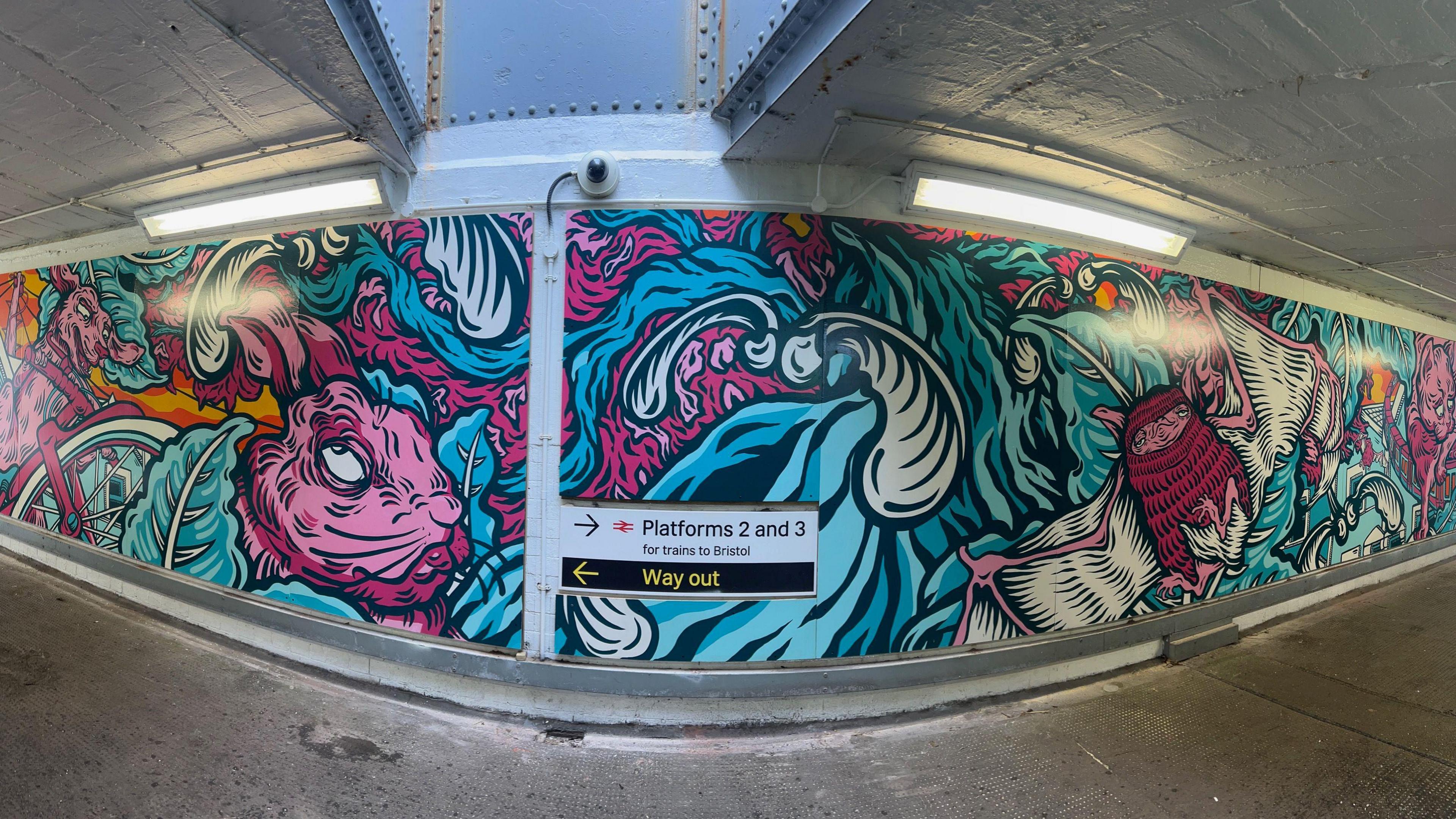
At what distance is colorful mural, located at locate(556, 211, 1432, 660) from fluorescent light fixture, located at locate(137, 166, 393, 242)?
53.5 inches

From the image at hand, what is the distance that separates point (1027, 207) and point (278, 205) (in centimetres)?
503

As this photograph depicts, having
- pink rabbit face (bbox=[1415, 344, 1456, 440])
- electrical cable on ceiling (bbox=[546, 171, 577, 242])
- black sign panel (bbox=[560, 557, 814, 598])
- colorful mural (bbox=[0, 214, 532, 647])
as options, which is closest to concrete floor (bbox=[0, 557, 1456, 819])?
colorful mural (bbox=[0, 214, 532, 647])

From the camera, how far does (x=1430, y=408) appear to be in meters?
7.75

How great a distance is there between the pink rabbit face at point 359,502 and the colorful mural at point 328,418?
0.01 m

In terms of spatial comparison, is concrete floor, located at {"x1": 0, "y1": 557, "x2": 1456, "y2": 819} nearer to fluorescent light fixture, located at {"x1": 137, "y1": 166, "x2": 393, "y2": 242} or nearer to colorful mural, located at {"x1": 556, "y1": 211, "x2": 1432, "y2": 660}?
colorful mural, located at {"x1": 556, "y1": 211, "x2": 1432, "y2": 660}

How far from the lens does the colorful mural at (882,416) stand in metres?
3.65

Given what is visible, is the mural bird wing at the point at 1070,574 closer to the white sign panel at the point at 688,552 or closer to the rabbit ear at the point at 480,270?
the white sign panel at the point at 688,552

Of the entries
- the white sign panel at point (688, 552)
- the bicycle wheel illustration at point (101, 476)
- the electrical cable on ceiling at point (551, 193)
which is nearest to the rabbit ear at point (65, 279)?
the bicycle wheel illustration at point (101, 476)

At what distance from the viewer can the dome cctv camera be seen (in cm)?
359

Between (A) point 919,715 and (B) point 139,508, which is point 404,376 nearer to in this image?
(B) point 139,508

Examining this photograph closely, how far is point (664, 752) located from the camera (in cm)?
341

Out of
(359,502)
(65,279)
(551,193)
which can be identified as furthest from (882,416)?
(65,279)

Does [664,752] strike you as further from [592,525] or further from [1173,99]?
[1173,99]

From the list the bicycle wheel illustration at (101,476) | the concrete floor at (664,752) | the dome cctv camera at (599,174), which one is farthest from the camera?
the bicycle wheel illustration at (101,476)
